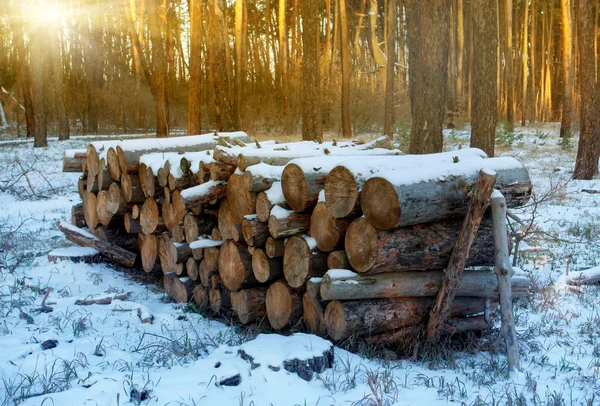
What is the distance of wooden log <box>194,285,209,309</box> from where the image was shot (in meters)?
5.07

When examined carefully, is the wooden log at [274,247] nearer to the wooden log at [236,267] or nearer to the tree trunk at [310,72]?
the wooden log at [236,267]

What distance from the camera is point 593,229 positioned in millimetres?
6859

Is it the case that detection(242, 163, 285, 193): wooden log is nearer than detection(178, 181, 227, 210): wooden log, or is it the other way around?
detection(242, 163, 285, 193): wooden log

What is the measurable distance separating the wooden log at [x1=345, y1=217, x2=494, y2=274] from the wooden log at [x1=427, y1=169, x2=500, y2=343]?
3.8 inches

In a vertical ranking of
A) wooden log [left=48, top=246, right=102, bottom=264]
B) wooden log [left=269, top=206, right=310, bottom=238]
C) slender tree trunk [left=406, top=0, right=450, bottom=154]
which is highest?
slender tree trunk [left=406, top=0, right=450, bottom=154]

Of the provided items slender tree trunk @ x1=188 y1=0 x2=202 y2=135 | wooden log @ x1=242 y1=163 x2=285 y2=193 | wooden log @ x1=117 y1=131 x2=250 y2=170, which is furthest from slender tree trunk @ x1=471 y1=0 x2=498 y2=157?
slender tree trunk @ x1=188 y1=0 x2=202 y2=135

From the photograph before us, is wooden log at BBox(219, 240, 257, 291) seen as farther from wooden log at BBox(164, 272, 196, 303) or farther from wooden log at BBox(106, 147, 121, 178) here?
wooden log at BBox(106, 147, 121, 178)

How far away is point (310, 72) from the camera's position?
12086mm

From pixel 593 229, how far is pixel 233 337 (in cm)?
512

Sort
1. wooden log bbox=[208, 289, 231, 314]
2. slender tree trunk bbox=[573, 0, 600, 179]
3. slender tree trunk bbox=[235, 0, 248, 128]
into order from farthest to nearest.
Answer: slender tree trunk bbox=[235, 0, 248, 128] < slender tree trunk bbox=[573, 0, 600, 179] < wooden log bbox=[208, 289, 231, 314]

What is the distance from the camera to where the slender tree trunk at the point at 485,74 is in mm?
8914

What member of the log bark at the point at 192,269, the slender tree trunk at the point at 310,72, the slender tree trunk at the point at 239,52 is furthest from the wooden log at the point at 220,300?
the slender tree trunk at the point at 239,52

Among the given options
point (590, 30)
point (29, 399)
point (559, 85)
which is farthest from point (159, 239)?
point (559, 85)

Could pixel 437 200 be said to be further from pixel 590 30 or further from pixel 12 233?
pixel 590 30
